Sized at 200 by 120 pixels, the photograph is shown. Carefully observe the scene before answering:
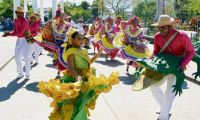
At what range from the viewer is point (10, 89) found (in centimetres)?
1179

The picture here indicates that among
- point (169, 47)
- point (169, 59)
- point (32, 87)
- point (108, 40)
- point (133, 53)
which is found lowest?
point (32, 87)

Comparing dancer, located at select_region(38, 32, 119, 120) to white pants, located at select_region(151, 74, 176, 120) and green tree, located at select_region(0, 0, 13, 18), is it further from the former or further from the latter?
green tree, located at select_region(0, 0, 13, 18)

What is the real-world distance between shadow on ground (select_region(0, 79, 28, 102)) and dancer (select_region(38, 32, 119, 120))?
3835mm

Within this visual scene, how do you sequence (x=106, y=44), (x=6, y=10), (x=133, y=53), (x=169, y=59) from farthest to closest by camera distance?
(x=6, y=10), (x=106, y=44), (x=133, y=53), (x=169, y=59)

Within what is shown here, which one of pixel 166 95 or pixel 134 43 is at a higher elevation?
pixel 134 43

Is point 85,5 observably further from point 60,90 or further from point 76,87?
point 60,90

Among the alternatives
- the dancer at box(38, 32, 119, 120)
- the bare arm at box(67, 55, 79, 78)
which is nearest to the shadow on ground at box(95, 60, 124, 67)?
the dancer at box(38, 32, 119, 120)

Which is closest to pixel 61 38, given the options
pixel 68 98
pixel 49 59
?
pixel 49 59

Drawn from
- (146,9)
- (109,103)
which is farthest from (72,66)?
(146,9)

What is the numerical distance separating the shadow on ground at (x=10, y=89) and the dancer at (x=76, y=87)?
12.6 feet

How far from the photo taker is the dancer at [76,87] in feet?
20.1

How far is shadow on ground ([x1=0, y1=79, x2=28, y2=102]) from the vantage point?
10726 millimetres

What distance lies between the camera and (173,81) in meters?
8.12

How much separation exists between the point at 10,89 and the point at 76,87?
5922 millimetres
